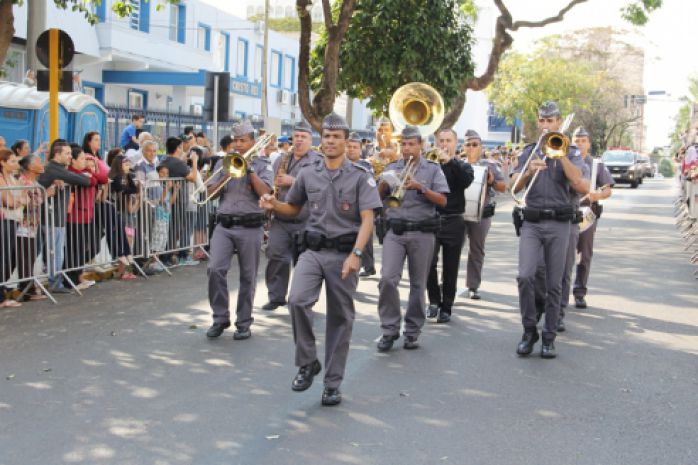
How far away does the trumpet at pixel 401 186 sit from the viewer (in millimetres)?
7492

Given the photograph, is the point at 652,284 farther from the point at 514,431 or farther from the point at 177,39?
the point at 177,39

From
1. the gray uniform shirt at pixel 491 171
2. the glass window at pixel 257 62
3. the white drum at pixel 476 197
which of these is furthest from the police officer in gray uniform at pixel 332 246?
the glass window at pixel 257 62

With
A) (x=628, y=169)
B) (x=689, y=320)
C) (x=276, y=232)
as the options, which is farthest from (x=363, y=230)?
(x=628, y=169)

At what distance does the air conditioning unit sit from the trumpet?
37980mm

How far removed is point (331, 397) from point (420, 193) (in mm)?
2510

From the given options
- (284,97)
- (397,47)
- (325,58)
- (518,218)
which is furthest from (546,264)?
(284,97)

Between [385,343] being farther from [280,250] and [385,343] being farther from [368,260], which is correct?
[368,260]

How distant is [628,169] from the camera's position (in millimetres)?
43406

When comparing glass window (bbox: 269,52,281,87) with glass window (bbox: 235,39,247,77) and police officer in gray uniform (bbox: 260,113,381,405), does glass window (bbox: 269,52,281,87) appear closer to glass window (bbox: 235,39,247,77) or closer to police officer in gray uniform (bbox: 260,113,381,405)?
glass window (bbox: 235,39,247,77)

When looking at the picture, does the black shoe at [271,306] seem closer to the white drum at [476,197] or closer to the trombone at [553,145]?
the white drum at [476,197]

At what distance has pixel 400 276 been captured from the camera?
804cm

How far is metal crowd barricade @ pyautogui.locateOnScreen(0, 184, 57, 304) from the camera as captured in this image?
31.5 ft

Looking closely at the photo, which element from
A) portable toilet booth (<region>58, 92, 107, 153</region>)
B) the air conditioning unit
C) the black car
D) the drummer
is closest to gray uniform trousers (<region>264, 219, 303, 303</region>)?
the drummer

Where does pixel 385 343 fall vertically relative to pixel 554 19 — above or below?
below
